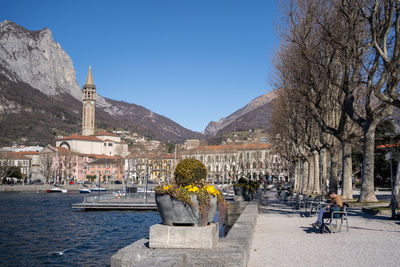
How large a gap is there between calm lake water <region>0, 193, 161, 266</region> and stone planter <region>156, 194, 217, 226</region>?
33.2 ft

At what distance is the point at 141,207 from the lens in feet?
133

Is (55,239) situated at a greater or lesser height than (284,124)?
lesser

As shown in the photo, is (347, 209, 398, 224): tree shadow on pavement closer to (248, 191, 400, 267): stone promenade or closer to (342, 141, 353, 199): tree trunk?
(248, 191, 400, 267): stone promenade

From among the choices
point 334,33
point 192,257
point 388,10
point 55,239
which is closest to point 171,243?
point 192,257

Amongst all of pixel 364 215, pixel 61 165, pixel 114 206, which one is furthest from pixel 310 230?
pixel 61 165

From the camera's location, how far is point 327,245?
35.4 ft

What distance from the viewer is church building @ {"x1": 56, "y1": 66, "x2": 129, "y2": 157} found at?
160 metres

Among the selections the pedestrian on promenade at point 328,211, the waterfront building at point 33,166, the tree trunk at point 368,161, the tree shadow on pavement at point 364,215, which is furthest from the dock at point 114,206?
the waterfront building at point 33,166

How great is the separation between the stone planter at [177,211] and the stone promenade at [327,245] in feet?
7.22

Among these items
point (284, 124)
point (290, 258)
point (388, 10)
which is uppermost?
point (388, 10)

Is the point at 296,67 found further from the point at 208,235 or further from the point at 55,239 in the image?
the point at 208,235

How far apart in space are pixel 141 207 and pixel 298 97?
18991 millimetres

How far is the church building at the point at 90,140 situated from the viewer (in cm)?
16000

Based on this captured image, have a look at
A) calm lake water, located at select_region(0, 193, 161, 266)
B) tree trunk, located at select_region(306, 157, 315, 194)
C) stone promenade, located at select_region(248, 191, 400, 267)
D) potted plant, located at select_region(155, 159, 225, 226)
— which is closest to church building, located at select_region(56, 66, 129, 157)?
tree trunk, located at select_region(306, 157, 315, 194)
